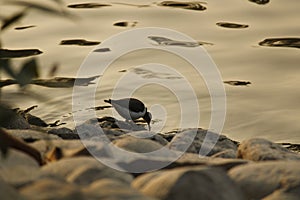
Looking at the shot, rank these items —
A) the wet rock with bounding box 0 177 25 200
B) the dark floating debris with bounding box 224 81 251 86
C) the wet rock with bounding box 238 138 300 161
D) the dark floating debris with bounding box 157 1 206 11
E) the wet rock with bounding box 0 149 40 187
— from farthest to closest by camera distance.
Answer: the dark floating debris with bounding box 157 1 206 11, the dark floating debris with bounding box 224 81 251 86, the wet rock with bounding box 238 138 300 161, the wet rock with bounding box 0 149 40 187, the wet rock with bounding box 0 177 25 200

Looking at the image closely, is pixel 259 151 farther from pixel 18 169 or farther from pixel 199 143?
pixel 18 169

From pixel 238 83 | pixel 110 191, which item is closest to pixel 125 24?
pixel 238 83

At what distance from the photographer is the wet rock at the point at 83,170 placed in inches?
132

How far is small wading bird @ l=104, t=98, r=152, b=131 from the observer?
286 inches

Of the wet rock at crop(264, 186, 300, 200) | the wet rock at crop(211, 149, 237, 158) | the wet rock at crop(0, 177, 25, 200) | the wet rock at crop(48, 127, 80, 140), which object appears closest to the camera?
the wet rock at crop(0, 177, 25, 200)

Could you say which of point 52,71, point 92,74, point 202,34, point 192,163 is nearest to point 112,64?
point 92,74

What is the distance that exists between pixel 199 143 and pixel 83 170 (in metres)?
1.96

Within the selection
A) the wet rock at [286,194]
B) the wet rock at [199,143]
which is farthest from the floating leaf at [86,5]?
the wet rock at [286,194]

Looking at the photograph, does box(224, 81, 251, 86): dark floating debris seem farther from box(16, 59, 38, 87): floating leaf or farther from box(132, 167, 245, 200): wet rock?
box(16, 59, 38, 87): floating leaf

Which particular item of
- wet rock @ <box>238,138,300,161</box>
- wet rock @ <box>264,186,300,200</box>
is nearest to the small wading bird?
wet rock @ <box>238,138,300,161</box>

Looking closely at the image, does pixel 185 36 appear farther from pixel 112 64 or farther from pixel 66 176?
pixel 66 176

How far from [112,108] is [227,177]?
4323 millimetres

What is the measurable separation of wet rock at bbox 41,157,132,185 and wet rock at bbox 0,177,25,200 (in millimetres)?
434

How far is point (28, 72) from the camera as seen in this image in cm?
286
